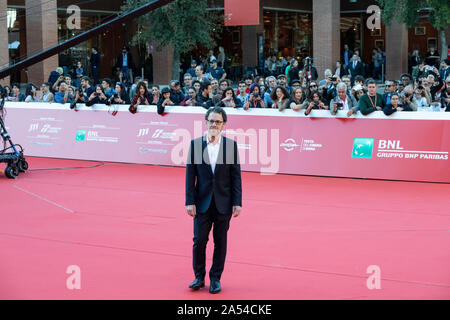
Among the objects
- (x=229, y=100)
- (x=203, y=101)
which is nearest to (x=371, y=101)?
(x=229, y=100)

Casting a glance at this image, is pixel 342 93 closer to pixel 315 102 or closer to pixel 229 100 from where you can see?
pixel 315 102

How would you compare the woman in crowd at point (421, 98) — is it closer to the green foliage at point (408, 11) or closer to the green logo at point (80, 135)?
the green logo at point (80, 135)

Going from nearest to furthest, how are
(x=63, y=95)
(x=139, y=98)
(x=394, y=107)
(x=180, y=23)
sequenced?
(x=394, y=107), (x=139, y=98), (x=63, y=95), (x=180, y=23)

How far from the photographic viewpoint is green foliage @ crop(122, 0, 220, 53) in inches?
1185

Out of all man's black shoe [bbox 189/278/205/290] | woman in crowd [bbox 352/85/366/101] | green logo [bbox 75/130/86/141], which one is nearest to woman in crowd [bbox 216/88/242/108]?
woman in crowd [bbox 352/85/366/101]

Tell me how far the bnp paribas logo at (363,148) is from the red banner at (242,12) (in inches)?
223

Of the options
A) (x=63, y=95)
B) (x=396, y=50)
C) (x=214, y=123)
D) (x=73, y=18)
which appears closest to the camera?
(x=214, y=123)

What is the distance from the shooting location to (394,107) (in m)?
14.2

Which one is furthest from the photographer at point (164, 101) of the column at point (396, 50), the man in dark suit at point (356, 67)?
the column at point (396, 50)

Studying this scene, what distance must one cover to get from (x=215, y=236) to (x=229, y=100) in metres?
Answer: 9.22

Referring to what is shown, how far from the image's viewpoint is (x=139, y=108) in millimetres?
16922

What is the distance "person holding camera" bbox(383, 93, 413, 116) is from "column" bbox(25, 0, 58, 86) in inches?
884

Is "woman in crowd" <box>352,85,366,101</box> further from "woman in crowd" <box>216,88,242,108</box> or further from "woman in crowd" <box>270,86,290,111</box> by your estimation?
"woman in crowd" <box>216,88,242,108</box>

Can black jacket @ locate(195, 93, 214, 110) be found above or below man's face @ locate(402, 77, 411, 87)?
below
